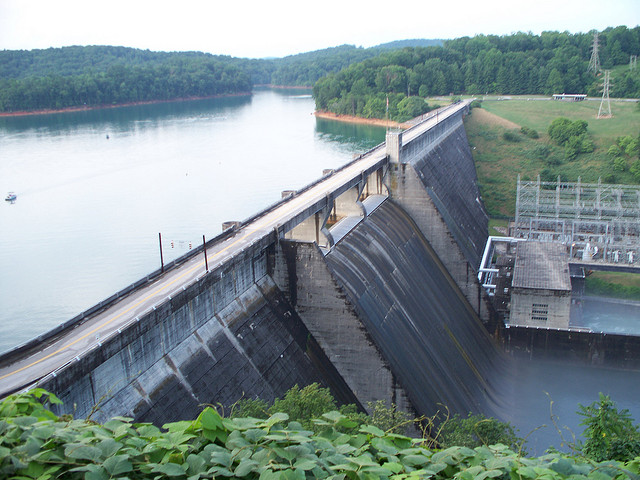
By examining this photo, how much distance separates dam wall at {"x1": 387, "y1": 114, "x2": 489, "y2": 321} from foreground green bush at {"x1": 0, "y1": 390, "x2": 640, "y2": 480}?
23038 mm

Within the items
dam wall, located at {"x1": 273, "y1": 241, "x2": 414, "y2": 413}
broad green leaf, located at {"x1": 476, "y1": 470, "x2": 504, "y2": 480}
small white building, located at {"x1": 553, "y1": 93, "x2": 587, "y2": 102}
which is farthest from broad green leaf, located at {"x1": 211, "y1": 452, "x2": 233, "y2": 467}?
small white building, located at {"x1": 553, "y1": 93, "x2": 587, "y2": 102}

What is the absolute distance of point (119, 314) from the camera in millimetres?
13594

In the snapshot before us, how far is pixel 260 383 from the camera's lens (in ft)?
49.7

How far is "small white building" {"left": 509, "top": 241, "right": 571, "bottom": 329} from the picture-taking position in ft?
89.6

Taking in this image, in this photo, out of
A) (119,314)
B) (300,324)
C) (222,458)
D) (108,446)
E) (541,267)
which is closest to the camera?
(108,446)

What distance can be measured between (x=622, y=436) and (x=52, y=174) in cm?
4934

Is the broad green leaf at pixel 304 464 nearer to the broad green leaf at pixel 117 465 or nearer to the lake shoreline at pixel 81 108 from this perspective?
the broad green leaf at pixel 117 465

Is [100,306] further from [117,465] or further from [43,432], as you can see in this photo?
[117,465]

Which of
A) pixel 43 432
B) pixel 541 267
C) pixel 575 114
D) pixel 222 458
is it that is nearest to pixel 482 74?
pixel 575 114

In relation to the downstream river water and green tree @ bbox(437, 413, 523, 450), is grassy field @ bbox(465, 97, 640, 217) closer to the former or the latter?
the downstream river water

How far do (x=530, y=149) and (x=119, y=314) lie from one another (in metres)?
51.6

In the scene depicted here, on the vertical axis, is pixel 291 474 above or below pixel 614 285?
above

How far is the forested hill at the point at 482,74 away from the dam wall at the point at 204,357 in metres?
68.8

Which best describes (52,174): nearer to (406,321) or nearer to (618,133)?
(406,321)
